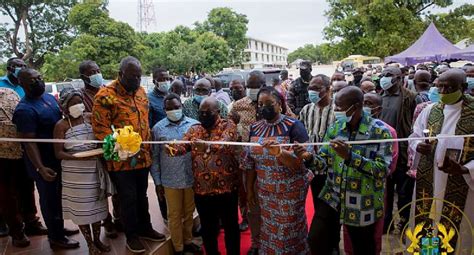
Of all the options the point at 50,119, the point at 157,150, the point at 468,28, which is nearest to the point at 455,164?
the point at 157,150

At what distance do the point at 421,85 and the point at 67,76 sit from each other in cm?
2086

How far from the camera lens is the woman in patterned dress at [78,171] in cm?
322

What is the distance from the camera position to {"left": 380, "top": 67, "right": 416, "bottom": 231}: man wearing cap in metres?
4.25

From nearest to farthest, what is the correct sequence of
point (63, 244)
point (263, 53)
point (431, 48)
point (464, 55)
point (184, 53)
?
point (63, 244)
point (464, 55)
point (431, 48)
point (184, 53)
point (263, 53)

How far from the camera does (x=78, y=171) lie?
10.7 feet

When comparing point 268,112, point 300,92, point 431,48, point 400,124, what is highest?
point 431,48

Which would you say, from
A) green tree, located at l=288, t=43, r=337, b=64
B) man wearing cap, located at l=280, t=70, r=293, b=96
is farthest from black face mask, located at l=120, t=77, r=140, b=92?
green tree, located at l=288, t=43, r=337, b=64

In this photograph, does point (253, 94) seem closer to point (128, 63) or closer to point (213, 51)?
point (128, 63)

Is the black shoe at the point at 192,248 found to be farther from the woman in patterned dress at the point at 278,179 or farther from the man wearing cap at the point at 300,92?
the man wearing cap at the point at 300,92

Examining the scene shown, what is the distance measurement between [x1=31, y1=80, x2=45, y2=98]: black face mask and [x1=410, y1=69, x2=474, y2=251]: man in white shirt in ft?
11.3

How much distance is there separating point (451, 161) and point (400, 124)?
5.42 ft

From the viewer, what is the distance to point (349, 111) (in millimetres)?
2691

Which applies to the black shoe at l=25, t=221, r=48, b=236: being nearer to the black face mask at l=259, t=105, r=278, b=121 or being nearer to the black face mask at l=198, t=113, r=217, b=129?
the black face mask at l=198, t=113, r=217, b=129

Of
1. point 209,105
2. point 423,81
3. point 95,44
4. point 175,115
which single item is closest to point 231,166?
point 209,105
